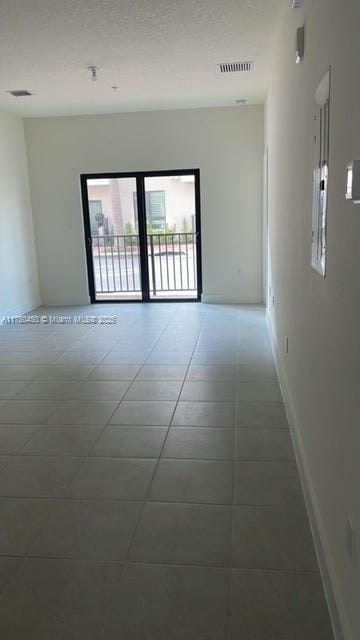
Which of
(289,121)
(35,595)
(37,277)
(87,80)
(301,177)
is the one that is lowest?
(35,595)

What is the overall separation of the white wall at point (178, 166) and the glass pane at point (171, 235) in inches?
9.6

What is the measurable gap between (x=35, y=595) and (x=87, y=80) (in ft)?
16.0

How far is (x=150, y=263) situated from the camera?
7605 millimetres

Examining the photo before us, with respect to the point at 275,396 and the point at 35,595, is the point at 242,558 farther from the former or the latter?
the point at 275,396

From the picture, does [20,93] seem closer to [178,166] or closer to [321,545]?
[178,166]

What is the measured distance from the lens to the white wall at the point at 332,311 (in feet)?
4.65

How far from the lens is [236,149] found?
6.93 metres

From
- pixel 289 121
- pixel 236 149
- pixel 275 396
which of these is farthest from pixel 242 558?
pixel 236 149

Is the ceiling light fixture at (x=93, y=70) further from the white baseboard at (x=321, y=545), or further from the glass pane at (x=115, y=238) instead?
the white baseboard at (x=321, y=545)

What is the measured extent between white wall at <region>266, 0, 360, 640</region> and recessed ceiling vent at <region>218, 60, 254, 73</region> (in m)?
1.85

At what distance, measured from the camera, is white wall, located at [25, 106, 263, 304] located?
6.93 m

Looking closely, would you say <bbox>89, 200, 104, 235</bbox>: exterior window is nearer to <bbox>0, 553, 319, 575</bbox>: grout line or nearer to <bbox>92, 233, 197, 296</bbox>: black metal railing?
<bbox>92, 233, 197, 296</bbox>: black metal railing

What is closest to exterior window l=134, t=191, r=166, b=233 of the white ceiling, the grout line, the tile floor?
the white ceiling

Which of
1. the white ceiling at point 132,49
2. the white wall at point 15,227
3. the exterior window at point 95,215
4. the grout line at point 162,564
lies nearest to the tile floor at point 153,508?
the grout line at point 162,564
